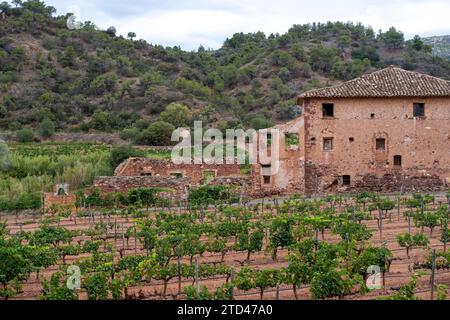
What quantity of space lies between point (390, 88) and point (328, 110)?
10.4 feet

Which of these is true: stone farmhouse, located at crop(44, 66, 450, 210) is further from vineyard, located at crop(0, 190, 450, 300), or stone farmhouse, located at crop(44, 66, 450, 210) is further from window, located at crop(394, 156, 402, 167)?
vineyard, located at crop(0, 190, 450, 300)

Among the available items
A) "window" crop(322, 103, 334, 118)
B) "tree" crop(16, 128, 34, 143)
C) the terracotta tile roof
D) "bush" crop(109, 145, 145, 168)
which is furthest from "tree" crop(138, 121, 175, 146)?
"window" crop(322, 103, 334, 118)

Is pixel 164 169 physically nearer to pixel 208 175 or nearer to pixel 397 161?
pixel 208 175

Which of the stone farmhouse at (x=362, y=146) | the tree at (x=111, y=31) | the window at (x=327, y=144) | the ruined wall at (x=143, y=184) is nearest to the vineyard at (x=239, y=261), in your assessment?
the ruined wall at (x=143, y=184)

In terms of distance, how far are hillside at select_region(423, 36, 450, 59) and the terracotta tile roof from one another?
9090cm

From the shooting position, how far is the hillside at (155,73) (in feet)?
212

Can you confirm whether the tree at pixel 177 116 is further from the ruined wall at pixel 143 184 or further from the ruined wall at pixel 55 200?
the ruined wall at pixel 55 200

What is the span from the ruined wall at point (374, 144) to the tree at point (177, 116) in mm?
26536

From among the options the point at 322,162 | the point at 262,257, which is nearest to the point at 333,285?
the point at 262,257

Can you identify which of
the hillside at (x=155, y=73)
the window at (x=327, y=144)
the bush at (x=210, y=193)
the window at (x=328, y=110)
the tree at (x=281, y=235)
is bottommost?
the tree at (x=281, y=235)

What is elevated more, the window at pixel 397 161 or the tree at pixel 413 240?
the window at pixel 397 161

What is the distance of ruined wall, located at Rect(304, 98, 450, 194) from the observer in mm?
33188

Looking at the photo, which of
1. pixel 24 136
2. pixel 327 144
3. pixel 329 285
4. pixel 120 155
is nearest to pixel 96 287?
pixel 329 285

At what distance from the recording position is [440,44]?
12988cm
